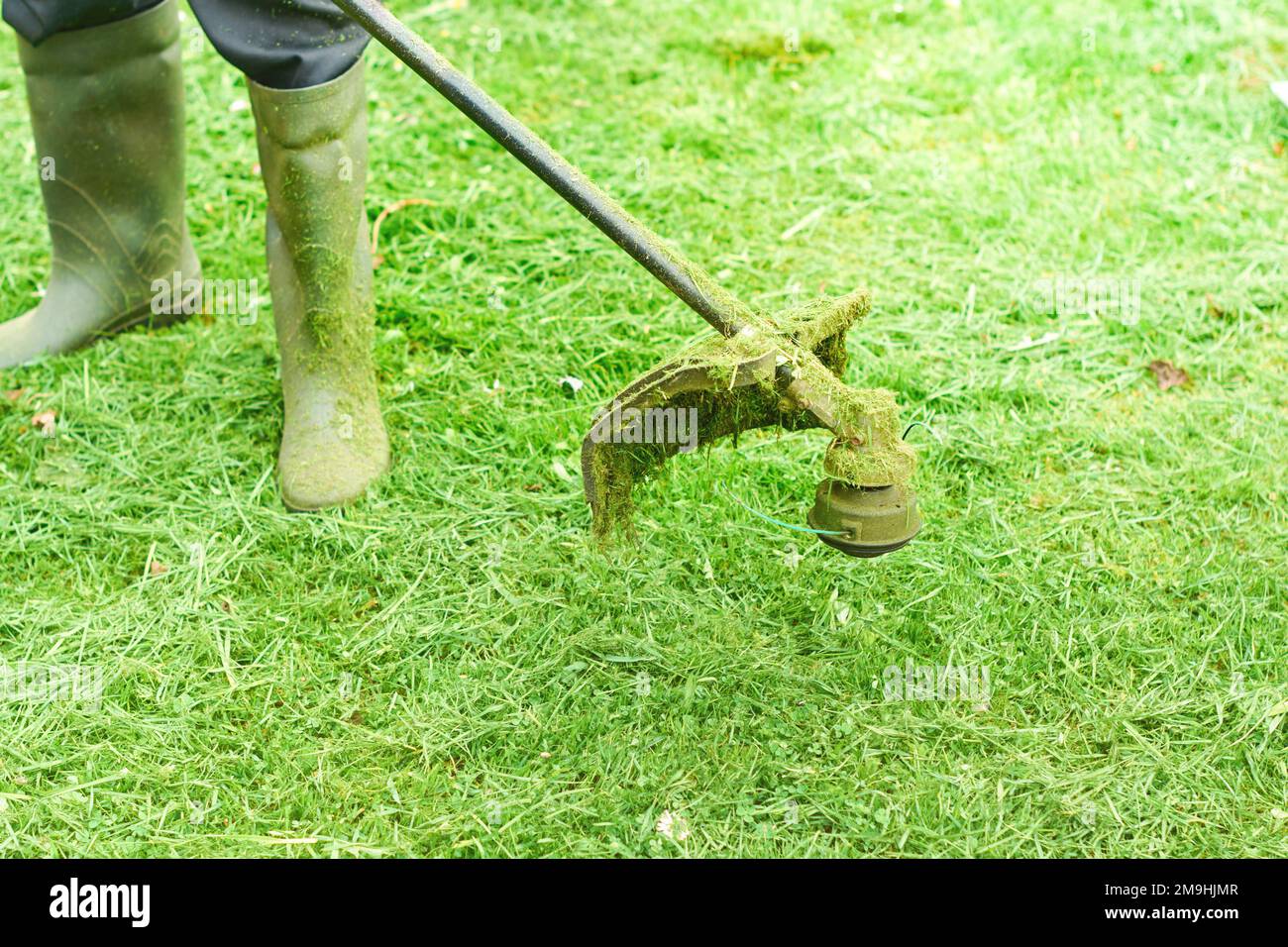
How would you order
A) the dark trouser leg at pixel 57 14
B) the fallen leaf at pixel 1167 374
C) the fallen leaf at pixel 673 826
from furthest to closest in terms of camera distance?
the fallen leaf at pixel 1167 374 < the dark trouser leg at pixel 57 14 < the fallen leaf at pixel 673 826

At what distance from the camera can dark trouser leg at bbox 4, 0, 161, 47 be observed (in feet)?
9.04

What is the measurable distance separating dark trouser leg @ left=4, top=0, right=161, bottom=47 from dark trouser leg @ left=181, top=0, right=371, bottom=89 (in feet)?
1.52

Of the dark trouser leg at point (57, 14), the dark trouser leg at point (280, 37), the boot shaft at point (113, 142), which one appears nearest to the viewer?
the dark trouser leg at point (280, 37)

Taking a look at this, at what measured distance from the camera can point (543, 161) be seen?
2.15m

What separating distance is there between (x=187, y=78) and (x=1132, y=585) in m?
3.26

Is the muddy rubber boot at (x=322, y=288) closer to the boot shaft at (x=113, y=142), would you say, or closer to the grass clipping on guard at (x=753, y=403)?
the boot shaft at (x=113, y=142)

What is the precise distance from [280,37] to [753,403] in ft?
3.71

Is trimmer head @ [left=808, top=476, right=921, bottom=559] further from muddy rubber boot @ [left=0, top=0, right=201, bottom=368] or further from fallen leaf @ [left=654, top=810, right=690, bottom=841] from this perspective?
muddy rubber boot @ [left=0, top=0, right=201, bottom=368]

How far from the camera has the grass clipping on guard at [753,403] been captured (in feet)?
6.86

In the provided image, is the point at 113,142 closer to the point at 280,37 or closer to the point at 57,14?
the point at 57,14

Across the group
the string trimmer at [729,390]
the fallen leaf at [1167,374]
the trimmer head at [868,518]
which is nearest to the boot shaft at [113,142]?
the string trimmer at [729,390]

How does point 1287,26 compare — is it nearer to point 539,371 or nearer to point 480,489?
point 539,371

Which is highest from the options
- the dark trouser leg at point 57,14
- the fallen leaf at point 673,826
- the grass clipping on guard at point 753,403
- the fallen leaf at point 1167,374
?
the dark trouser leg at point 57,14

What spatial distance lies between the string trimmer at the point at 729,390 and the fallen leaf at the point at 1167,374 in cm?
119
